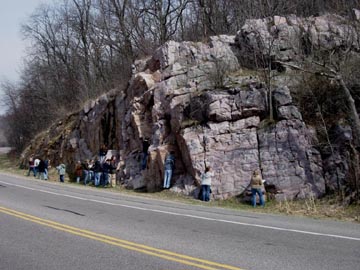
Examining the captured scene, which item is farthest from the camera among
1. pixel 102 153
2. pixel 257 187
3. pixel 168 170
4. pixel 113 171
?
pixel 102 153

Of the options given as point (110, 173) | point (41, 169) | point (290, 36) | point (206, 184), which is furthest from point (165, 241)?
point (41, 169)

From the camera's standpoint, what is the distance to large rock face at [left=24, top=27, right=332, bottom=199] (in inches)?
723

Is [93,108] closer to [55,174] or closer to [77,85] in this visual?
[55,174]

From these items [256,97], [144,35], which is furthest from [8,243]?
[144,35]

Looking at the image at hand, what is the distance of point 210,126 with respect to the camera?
2038cm

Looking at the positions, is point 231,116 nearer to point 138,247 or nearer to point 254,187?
point 254,187

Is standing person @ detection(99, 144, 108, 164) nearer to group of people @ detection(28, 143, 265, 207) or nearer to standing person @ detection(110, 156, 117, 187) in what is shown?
group of people @ detection(28, 143, 265, 207)

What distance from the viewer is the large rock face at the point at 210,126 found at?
1838 cm

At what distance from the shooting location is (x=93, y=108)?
3297 centimetres

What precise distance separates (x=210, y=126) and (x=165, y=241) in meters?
12.0

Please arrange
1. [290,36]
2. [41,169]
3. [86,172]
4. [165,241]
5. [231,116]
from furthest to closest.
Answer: [41,169]
[86,172]
[290,36]
[231,116]
[165,241]

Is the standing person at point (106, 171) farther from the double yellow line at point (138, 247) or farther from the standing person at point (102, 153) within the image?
the double yellow line at point (138, 247)

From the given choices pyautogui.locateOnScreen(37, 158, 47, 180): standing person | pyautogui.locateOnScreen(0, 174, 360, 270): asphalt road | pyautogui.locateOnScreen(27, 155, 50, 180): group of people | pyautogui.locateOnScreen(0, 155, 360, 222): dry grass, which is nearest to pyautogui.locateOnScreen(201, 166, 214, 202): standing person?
pyautogui.locateOnScreen(0, 155, 360, 222): dry grass

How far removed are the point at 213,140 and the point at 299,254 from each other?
12520 mm
